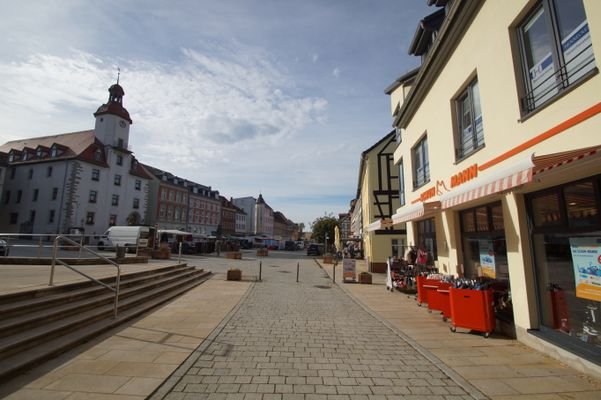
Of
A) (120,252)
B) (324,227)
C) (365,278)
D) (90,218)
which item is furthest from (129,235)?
(324,227)

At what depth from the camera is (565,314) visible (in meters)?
5.08

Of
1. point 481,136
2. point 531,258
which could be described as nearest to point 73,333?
point 531,258

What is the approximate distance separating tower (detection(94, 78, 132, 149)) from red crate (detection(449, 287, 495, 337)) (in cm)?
4978

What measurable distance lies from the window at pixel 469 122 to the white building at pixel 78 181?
141ft

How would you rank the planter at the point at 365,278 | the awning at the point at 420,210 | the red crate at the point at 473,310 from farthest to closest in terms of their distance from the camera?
the planter at the point at 365,278, the awning at the point at 420,210, the red crate at the point at 473,310

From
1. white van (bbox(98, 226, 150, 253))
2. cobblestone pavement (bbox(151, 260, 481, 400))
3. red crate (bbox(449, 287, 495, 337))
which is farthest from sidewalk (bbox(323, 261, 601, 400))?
white van (bbox(98, 226, 150, 253))

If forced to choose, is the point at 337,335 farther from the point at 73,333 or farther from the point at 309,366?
the point at 73,333

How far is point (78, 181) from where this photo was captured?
3819 cm

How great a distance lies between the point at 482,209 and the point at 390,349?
14.2ft

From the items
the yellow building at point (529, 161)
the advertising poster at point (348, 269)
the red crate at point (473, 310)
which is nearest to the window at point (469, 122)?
the yellow building at point (529, 161)

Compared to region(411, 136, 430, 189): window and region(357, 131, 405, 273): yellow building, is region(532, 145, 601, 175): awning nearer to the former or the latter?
region(411, 136, 430, 189): window

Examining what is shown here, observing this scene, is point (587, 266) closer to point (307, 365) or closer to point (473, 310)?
point (473, 310)

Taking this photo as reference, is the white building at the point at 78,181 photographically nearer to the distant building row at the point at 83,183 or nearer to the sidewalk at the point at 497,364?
the distant building row at the point at 83,183

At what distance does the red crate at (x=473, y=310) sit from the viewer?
611 cm
